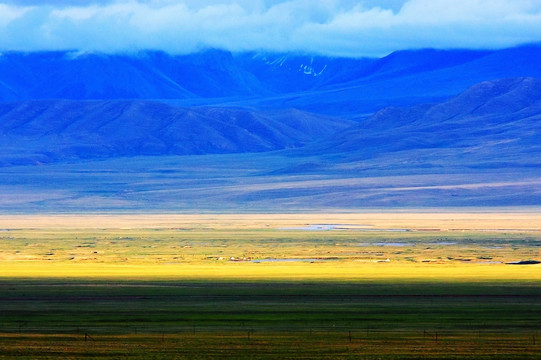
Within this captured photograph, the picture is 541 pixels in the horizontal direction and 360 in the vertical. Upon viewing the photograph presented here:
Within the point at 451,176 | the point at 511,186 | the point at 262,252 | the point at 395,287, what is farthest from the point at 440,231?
the point at 451,176

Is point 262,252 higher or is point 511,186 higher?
point 511,186

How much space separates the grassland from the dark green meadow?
54mm

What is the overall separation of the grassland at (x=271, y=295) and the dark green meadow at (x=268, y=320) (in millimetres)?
54

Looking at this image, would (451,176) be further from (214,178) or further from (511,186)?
(214,178)

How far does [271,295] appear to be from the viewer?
161 ft

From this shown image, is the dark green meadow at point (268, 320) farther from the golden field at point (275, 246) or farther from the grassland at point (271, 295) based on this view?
the golden field at point (275, 246)

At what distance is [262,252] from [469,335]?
42815mm

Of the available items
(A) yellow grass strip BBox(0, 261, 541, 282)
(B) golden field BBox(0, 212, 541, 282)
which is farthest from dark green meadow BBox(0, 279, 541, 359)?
(B) golden field BBox(0, 212, 541, 282)

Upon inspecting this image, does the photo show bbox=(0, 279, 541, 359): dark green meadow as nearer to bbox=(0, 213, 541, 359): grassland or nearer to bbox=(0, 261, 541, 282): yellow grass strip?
bbox=(0, 213, 541, 359): grassland

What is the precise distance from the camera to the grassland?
34125 mm

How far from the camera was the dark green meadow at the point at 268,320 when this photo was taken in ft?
108

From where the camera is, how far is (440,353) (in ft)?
106

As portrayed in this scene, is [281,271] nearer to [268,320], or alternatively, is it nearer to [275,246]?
[268,320]

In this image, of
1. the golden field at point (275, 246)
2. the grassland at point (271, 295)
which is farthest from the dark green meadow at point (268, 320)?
the golden field at point (275, 246)
